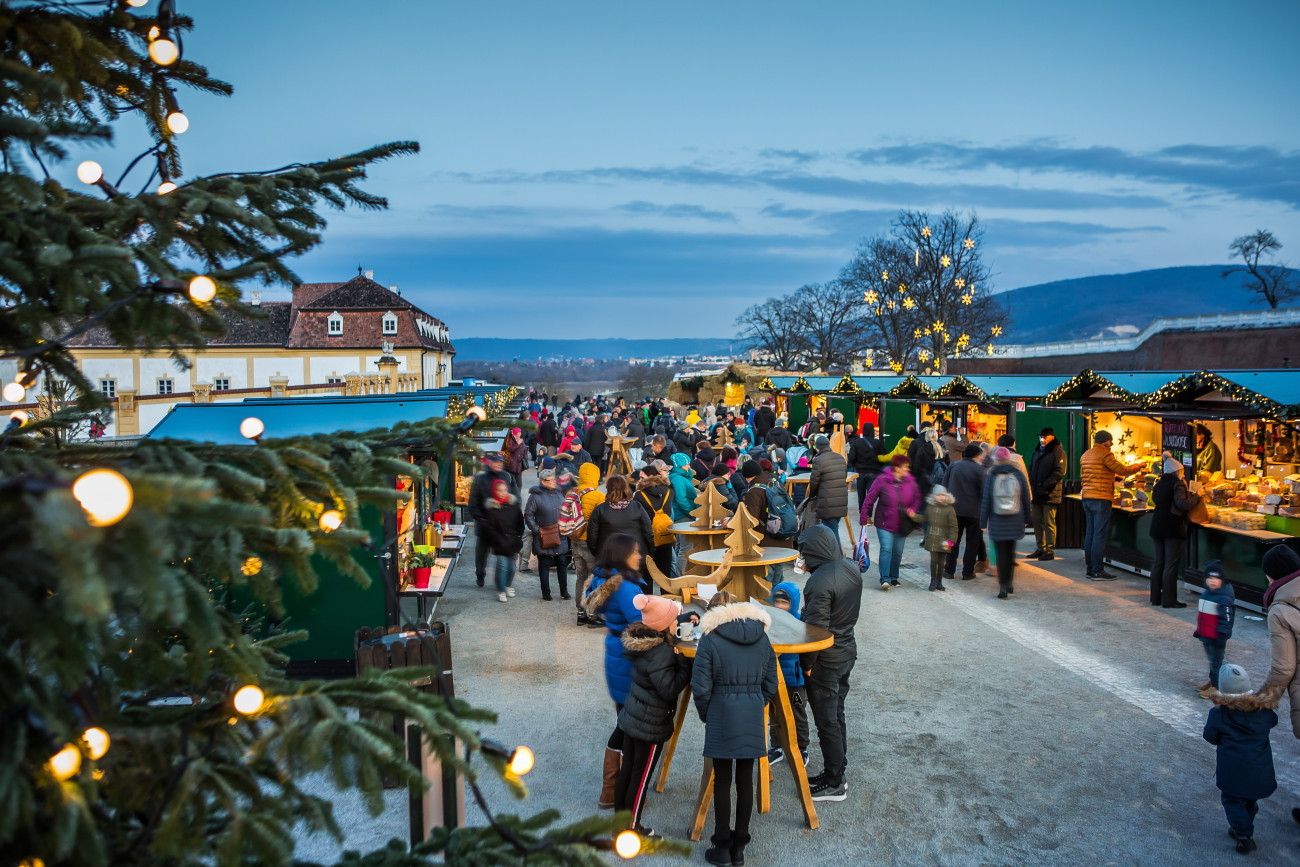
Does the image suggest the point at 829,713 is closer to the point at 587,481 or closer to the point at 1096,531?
the point at 587,481

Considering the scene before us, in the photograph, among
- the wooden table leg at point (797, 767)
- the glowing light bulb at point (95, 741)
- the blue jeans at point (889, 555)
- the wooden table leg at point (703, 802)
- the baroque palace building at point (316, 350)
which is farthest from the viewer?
the baroque palace building at point (316, 350)

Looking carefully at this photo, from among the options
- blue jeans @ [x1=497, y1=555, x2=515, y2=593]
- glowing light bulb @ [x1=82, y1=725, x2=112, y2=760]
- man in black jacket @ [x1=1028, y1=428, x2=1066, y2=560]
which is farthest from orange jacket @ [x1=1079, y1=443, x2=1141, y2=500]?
glowing light bulb @ [x1=82, y1=725, x2=112, y2=760]

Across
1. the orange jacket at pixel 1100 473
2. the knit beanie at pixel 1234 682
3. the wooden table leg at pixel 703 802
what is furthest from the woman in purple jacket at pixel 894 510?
the wooden table leg at pixel 703 802

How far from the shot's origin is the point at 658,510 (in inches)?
415

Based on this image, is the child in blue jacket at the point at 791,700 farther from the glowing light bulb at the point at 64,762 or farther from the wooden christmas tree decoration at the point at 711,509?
the glowing light bulb at the point at 64,762

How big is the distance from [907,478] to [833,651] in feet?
18.0

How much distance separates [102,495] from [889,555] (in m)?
10.9

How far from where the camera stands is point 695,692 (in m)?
5.03

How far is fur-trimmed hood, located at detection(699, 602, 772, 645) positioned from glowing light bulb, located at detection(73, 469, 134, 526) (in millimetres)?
4028

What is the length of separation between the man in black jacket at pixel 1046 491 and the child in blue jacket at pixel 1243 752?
8.12m

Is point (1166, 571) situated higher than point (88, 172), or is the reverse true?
point (88, 172)

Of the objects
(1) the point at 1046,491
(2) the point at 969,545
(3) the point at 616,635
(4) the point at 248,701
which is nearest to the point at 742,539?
(3) the point at 616,635

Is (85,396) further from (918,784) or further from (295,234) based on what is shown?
(918,784)

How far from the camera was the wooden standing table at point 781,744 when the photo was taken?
5.54 m
